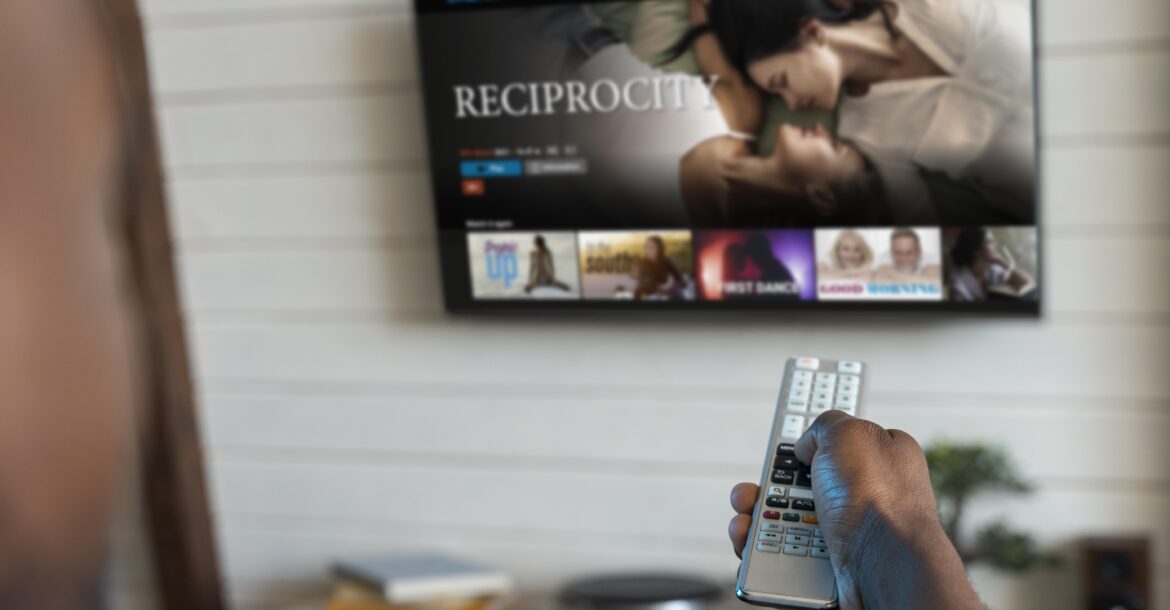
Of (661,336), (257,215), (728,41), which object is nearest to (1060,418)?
(661,336)

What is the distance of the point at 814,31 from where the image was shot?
5.56ft

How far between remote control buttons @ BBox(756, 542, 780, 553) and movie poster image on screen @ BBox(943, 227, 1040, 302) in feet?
2.77

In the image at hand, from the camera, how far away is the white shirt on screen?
1612 mm

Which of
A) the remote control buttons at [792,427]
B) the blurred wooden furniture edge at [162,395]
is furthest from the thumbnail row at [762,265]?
the remote control buttons at [792,427]

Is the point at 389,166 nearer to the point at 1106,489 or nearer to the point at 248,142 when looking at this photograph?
the point at 248,142

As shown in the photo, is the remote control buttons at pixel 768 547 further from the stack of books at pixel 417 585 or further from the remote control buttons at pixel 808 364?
the stack of books at pixel 417 585

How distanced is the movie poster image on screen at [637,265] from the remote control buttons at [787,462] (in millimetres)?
836

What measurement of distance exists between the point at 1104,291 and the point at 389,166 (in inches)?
44.0

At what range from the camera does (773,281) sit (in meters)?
1.79

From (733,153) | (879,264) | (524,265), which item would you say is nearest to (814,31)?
(733,153)

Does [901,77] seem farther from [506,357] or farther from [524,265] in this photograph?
[506,357]

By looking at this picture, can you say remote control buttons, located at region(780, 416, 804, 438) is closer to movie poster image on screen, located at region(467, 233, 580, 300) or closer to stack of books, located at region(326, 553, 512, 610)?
movie poster image on screen, located at region(467, 233, 580, 300)

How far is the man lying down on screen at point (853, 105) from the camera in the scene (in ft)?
5.34

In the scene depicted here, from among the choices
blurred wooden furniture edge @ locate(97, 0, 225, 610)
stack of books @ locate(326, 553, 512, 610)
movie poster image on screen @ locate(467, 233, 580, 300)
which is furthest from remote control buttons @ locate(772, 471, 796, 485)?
blurred wooden furniture edge @ locate(97, 0, 225, 610)
